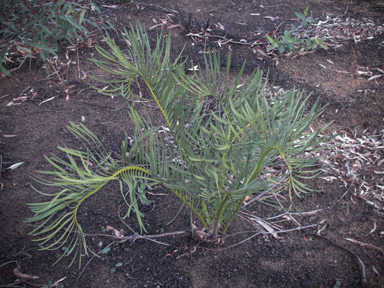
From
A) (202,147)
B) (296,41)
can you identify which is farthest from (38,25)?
(296,41)

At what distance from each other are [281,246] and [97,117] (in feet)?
4.93

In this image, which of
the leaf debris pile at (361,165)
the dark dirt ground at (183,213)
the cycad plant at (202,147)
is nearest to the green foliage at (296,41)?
the dark dirt ground at (183,213)

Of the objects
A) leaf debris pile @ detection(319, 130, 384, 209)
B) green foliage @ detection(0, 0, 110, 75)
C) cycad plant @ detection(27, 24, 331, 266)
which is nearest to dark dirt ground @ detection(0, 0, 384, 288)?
leaf debris pile @ detection(319, 130, 384, 209)

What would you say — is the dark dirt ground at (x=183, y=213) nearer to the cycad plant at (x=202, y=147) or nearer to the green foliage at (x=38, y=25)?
the cycad plant at (x=202, y=147)

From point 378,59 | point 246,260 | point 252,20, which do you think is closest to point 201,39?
point 252,20

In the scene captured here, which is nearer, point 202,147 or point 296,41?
point 202,147

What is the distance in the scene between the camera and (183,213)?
153 centimetres

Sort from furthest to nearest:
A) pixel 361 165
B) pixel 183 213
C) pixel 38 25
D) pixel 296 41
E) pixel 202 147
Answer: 1. pixel 296 41
2. pixel 38 25
3. pixel 361 165
4. pixel 183 213
5. pixel 202 147

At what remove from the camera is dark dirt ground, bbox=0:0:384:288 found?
129 centimetres

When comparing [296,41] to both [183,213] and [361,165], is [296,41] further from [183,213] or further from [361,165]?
[183,213]

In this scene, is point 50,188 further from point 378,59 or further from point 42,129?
point 378,59

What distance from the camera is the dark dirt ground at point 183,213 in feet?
4.22

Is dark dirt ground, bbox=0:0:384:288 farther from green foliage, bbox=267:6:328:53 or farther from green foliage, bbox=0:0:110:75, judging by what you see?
green foliage, bbox=0:0:110:75

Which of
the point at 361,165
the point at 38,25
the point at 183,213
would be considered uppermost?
the point at 38,25
